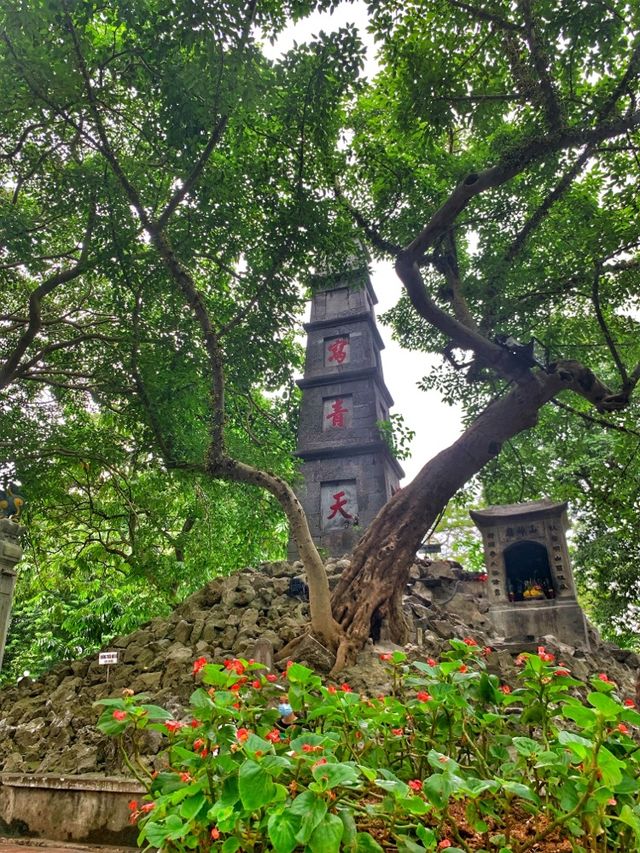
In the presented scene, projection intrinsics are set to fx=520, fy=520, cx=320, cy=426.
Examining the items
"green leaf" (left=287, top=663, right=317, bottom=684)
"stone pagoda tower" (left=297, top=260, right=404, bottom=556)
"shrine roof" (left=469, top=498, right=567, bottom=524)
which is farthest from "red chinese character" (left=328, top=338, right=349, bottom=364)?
"green leaf" (left=287, top=663, right=317, bottom=684)

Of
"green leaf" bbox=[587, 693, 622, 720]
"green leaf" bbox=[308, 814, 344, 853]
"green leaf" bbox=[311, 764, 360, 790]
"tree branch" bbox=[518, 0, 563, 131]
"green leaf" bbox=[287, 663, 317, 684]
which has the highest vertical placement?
"tree branch" bbox=[518, 0, 563, 131]

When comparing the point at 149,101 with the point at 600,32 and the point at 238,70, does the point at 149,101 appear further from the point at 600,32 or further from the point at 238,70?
the point at 600,32

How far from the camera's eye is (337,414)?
1259cm

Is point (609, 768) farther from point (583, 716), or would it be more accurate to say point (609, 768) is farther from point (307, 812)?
point (307, 812)

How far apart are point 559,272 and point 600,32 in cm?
296

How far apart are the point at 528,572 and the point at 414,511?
3287mm

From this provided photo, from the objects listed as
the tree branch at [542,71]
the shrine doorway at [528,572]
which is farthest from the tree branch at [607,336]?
the shrine doorway at [528,572]

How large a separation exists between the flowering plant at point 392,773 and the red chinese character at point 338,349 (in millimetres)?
11132

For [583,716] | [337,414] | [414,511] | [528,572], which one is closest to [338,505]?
[337,414]

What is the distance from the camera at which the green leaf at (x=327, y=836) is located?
4.50 feet

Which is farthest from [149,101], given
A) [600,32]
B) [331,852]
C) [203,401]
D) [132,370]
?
[331,852]

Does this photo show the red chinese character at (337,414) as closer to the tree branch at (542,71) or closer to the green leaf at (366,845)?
the tree branch at (542,71)

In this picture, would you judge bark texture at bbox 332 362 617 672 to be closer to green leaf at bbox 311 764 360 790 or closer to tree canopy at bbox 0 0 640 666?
tree canopy at bbox 0 0 640 666

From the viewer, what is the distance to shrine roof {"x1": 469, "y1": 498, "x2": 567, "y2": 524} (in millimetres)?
8466
